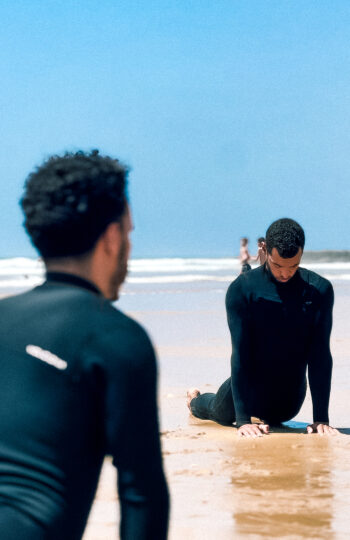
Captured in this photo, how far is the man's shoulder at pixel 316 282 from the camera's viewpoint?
5520mm

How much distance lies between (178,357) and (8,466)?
7.44 meters

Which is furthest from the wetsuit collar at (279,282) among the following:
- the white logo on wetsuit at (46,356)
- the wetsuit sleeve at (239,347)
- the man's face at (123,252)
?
the white logo on wetsuit at (46,356)

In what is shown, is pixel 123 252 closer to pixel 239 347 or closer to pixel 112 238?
pixel 112 238

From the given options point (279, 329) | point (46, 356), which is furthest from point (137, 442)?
point (279, 329)

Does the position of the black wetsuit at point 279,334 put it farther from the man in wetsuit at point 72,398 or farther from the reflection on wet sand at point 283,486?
the man in wetsuit at point 72,398

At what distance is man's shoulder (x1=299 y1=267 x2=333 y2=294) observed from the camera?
18.1 ft

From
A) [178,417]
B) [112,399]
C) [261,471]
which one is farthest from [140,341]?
[178,417]

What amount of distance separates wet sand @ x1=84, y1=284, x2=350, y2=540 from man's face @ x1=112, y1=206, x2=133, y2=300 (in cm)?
197

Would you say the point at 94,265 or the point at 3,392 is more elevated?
the point at 94,265

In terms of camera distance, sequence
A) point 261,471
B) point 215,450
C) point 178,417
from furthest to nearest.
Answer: point 178,417 < point 215,450 < point 261,471

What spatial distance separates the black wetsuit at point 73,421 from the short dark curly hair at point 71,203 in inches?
6.0

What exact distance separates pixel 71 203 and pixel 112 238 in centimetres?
13

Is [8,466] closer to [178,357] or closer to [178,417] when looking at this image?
[178,417]

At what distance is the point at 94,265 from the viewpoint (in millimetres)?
1894
